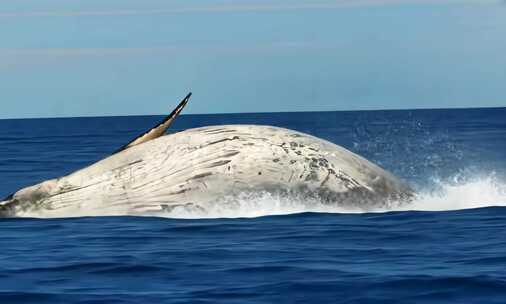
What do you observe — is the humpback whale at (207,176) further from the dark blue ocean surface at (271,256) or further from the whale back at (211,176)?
the dark blue ocean surface at (271,256)

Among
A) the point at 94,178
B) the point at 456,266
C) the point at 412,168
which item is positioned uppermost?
the point at 412,168

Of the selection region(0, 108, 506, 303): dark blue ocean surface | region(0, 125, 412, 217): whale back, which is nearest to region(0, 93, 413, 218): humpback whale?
region(0, 125, 412, 217): whale back

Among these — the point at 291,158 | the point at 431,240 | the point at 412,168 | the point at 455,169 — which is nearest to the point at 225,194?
the point at 291,158

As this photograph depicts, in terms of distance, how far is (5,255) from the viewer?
53.3ft

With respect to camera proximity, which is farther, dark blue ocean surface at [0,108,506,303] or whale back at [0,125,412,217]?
whale back at [0,125,412,217]

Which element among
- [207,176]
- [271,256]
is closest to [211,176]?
[207,176]

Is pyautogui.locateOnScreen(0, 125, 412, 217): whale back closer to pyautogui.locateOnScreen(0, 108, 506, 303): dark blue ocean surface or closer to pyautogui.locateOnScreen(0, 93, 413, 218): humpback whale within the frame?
pyautogui.locateOnScreen(0, 93, 413, 218): humpback whale

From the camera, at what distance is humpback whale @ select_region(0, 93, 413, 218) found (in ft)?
64.5

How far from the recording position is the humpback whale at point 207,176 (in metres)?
19.7

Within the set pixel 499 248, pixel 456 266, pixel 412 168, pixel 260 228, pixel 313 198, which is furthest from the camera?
pixel 412 168

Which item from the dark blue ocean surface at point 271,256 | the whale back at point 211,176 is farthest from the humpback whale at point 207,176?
the dark blue ocean surface at point 271,256

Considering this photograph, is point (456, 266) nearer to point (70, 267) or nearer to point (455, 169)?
point (70, 267)

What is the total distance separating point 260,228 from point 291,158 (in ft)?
5.47

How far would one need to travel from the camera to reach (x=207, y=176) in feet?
64.4
